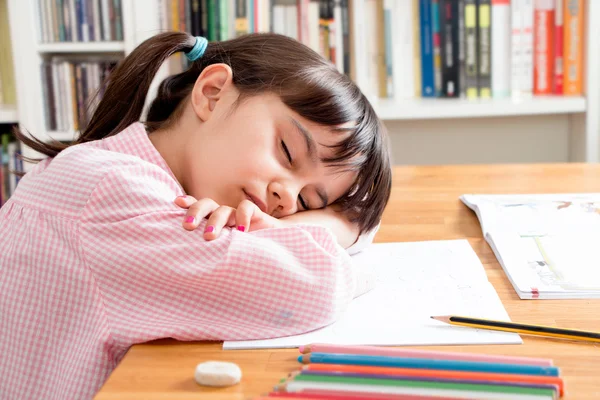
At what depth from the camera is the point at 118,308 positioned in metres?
0.64

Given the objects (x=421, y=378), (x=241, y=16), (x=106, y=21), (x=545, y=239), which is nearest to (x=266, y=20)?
(x=241, y=16)

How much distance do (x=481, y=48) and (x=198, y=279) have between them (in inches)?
64.8

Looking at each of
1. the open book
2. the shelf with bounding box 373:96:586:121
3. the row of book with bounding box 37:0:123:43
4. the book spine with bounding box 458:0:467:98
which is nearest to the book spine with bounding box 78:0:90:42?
the row of book with bounding box 37:0:123:43

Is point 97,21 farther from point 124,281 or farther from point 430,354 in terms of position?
point 430,354

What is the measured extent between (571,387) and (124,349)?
358mm

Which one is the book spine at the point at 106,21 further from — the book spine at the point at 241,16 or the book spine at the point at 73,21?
the book spine at the point at 241,16

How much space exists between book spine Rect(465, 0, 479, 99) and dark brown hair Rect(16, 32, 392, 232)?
3.90 ft

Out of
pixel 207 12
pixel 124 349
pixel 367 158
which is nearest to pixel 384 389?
pixel 124 349

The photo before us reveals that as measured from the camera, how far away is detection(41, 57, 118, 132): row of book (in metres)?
2.02

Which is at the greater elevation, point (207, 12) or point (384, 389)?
point (207, 12)

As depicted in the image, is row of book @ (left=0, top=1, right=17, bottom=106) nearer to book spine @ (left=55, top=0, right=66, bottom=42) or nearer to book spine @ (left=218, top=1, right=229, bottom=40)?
book spine @ (left=55, top=0, right=66, bottom=42)

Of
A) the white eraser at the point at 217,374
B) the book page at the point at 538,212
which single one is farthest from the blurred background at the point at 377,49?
the white eraser at the point at 217,374

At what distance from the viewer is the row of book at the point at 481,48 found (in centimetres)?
205

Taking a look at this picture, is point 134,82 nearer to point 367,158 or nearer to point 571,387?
point 367,158
